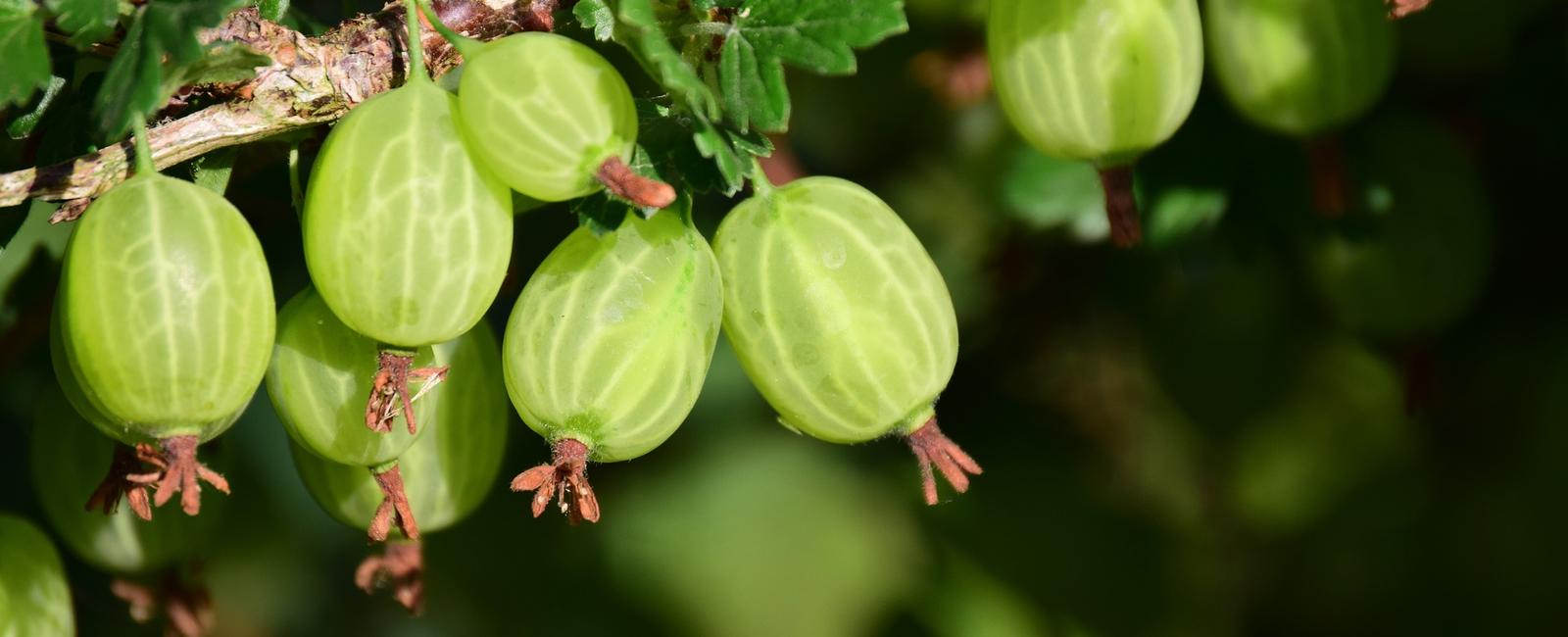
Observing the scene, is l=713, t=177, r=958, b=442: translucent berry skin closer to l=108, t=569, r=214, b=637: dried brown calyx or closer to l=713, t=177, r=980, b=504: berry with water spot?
l=713, t=177, r=980, b=504: berry with water spot

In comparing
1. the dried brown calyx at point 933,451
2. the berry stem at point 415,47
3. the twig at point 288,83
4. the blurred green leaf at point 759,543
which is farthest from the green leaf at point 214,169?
the blurred green leaf at point 759,543

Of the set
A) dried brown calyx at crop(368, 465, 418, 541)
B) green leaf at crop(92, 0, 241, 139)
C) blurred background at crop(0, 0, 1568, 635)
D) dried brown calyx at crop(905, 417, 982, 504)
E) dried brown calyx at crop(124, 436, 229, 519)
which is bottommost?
blurred background at crop(0, 0, 1568, 635)

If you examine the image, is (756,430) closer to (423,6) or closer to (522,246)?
(522,246)

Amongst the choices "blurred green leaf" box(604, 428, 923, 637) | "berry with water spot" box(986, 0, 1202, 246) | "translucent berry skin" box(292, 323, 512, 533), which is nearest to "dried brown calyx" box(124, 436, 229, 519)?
"translucent berry skin" box(292, 323, 512, 533)

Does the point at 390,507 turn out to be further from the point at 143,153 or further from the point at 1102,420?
the point at 1102,420


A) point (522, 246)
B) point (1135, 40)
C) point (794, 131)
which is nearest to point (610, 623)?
point (522, 246)

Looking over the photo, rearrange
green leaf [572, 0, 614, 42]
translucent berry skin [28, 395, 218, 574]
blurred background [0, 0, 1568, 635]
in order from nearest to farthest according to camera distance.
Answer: green leaf [572, 0, 614, 42]
translucent berry skin [28, 395, 218, 574]
blurred background [0, 0, 1568, 635]

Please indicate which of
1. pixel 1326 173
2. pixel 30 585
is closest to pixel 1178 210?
pixel 1326 173
